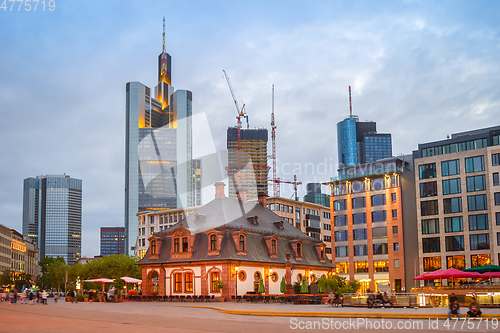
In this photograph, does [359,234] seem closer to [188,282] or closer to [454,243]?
[454,243]

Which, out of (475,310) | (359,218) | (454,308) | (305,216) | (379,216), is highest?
(305,216)

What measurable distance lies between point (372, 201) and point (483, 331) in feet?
257

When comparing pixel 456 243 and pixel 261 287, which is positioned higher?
pixel 456 243

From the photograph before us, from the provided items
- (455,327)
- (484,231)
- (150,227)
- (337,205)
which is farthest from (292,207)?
(455,327)

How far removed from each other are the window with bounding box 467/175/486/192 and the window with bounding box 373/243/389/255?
59.1 feet

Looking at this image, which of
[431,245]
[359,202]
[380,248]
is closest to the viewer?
[431,245]

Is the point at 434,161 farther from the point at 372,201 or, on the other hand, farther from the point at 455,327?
the point at 455,327

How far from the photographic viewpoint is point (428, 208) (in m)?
93.6

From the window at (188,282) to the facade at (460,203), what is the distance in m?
Result: 48.1

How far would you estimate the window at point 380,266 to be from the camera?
96.4m

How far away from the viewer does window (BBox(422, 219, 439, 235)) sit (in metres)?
92.5

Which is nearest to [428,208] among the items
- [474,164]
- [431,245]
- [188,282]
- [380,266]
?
[431,245]

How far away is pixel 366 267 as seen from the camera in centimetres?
9900

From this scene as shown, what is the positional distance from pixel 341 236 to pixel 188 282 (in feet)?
161
